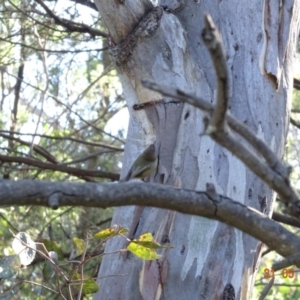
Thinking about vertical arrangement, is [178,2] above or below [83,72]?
below

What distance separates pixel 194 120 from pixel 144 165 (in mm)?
195

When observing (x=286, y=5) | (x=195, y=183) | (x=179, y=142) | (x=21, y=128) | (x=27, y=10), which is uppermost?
(x=27, y=10)

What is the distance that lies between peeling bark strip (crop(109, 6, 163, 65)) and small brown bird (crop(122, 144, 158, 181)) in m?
0.32

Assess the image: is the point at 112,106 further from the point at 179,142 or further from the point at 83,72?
the point at 179,142

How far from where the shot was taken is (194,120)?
194 centimetres

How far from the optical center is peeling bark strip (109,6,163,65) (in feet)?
6.70

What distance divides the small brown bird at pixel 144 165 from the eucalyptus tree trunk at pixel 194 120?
63mm

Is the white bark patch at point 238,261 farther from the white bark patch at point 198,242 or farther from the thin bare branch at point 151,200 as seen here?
the thin bare branch at point 151,200

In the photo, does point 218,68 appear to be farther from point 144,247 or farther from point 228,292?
point 228,292

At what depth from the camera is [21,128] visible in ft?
14.9

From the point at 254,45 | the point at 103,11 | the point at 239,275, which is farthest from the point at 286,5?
the point at 239,275

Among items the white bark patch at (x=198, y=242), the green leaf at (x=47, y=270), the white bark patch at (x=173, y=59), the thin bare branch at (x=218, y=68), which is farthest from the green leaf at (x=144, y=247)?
the thin bare branch at (x=218, y=68)

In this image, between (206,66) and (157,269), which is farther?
(206,66)

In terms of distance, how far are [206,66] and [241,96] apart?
14cm
